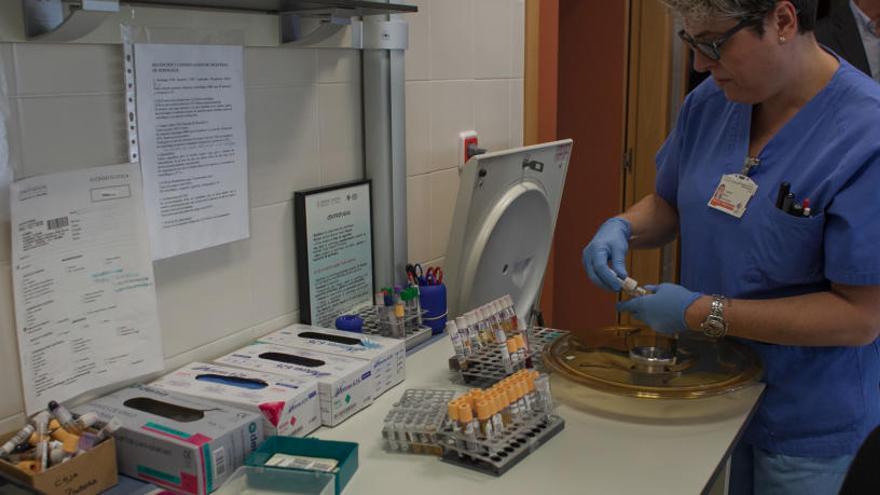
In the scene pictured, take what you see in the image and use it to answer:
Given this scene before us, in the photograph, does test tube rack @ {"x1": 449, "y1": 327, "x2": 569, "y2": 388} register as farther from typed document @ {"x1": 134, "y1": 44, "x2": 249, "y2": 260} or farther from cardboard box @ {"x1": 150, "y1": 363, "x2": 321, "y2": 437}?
typed document @ {"x1": 134, "y1": 44, "x2": 249, "y2": 260}

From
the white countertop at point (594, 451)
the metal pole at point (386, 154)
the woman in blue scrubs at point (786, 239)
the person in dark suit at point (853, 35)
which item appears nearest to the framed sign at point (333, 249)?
the metal pole at point (386, 154)

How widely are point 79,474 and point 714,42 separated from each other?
4.00ft

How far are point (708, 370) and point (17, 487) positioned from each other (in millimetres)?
1144

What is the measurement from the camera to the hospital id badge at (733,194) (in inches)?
58.1

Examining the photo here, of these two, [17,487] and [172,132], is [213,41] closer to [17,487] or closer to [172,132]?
[172,132]

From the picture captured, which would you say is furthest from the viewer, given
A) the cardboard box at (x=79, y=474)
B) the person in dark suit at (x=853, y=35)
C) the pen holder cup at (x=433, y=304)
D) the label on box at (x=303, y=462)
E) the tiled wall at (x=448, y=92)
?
the person in dark suit at (x=853, y=35)

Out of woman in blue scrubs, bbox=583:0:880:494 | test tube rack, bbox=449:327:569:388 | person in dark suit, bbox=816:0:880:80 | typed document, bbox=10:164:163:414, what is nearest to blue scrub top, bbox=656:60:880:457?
woman in blue scrubs, bbox=583:0:880:494

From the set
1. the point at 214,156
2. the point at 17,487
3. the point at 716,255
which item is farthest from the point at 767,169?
the point at 17,487

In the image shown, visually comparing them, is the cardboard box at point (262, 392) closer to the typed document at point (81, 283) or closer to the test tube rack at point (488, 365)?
the typed document at point (81, 283)

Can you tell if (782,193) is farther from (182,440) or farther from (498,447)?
(182,440)

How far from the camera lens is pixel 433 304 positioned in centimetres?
181

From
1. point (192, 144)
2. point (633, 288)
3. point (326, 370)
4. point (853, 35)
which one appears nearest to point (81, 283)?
point (192, 144)

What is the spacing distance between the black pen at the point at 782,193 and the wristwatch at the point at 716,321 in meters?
0.20

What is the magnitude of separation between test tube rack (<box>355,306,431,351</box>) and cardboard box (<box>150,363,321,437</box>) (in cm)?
37
